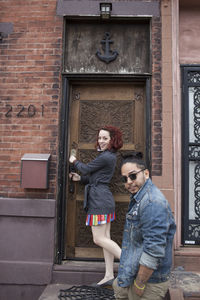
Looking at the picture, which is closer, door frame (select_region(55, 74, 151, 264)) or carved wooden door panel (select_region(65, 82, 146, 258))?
door frame (select_region(55, 74, 151, 264))

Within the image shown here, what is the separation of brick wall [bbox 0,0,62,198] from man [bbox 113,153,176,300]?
2076mm

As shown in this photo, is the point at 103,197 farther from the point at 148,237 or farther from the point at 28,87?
the point at 28,87

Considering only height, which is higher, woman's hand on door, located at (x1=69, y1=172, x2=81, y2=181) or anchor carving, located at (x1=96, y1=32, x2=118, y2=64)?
anchor carving, located at (x1=96, y1=32, x2=118, y2=64)

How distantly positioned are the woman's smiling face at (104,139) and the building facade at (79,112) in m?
0.69

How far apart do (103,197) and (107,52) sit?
7.72ft

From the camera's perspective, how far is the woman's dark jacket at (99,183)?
3.58 metres

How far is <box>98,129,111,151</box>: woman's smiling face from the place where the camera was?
3717mm

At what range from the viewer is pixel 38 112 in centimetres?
421

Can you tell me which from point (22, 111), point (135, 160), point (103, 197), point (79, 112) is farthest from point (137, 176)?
point (22, 111)

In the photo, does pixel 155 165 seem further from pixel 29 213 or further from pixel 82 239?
pixel 29 213

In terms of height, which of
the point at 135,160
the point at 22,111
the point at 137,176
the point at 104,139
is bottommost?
the point at 137,176

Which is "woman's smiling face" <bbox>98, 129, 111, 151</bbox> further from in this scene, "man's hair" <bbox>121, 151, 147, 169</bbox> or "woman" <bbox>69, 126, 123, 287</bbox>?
"man's hair" <bbox>121, 151, 147, 169</bbox>

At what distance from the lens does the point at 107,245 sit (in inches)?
139

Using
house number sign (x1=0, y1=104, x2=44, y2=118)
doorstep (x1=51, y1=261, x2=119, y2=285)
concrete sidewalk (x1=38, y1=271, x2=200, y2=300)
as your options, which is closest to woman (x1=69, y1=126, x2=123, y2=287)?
doorstep (x1=51, y1=261, x2=119, y2=285)
